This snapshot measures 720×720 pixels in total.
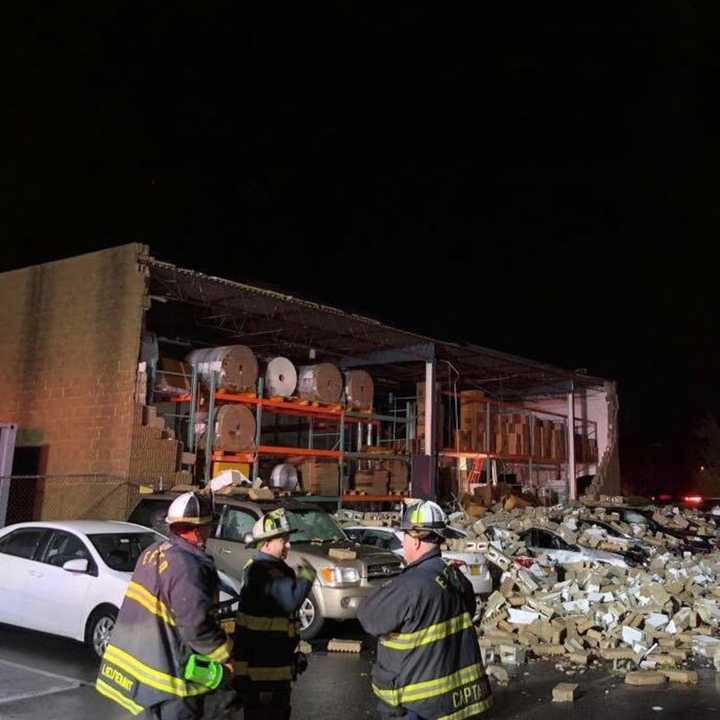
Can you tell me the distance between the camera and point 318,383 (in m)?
19.0

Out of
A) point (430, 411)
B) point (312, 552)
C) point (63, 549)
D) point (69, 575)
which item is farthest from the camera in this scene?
point (430, 411)

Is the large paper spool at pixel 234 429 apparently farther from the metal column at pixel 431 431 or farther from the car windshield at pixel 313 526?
the metal column at pixel 431 431

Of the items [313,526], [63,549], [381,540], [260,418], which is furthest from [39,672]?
[260,418]

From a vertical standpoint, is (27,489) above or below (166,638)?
above

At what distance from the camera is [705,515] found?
23.7 metres

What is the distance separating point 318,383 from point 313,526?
25.0 ft

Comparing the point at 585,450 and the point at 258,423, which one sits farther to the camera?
the point at 585,450

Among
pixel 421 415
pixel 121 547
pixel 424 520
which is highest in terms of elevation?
pixel 421 415

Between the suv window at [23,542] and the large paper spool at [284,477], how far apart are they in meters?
9.27

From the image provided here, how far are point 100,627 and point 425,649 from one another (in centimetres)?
558

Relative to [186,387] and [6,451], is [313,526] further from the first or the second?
[6,451]

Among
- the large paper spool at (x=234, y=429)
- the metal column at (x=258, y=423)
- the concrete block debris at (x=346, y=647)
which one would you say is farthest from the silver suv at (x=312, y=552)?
the metal column at (x=258, y=423)

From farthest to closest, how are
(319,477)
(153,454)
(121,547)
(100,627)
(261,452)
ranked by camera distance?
1. (319,477)
2. (261,452)
3. (153,454)
4. (121,547)
5. (100,627)

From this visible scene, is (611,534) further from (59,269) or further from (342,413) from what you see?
(59,269)
